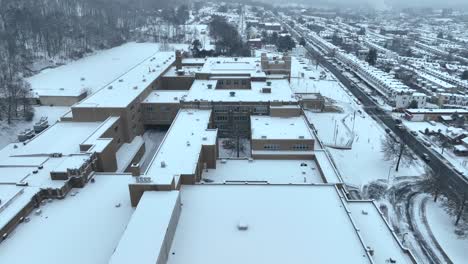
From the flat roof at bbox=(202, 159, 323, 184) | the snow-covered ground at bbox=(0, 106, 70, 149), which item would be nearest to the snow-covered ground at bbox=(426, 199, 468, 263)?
the flat roof at bbox=(202, 159, 323, 184)

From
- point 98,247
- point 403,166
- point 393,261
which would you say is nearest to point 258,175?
point 393,261

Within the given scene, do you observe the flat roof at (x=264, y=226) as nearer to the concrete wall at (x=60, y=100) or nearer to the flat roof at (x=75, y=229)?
the flat roof at (x=75, y=229)

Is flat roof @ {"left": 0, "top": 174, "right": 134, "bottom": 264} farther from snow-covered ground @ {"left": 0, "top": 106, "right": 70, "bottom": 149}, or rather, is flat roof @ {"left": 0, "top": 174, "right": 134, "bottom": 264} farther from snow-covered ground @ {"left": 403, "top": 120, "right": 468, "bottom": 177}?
snow-covered ground @ {"left": 403, "top": 120, "right": 468, "bottom": 177}

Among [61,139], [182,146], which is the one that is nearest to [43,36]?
[61,139]

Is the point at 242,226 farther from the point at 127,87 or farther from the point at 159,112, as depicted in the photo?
the point at 127,87

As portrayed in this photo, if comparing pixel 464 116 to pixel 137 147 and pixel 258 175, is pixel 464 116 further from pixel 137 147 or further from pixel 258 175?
pixel 137 147
